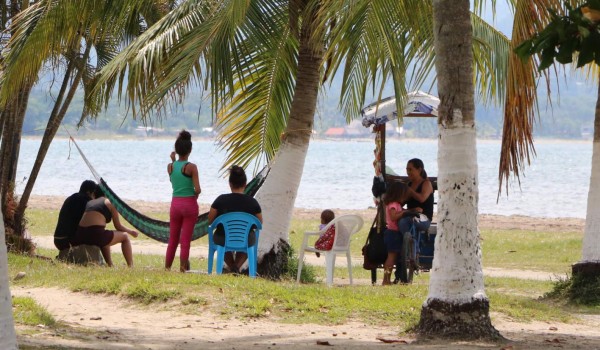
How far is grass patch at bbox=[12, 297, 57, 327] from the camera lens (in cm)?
747

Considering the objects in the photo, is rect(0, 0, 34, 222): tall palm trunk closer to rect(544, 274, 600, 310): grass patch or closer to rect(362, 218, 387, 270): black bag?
rect(362, 218, 387, 270): black bag

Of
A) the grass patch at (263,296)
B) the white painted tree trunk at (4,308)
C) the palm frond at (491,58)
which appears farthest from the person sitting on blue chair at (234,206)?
the white painted tree trunk at (4,308)

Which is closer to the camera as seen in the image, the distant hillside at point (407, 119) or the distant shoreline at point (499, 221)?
the distant shoreline at point (499, 221)

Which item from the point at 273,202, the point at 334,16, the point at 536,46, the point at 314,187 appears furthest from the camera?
the point at 314,187

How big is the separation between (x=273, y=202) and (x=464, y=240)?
159 inches

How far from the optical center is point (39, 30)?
11.4m

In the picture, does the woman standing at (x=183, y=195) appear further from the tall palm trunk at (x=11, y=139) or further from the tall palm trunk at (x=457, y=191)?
the tall palm trunk at (x=457, y=191)

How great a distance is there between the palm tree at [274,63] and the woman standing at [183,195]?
0.50 m

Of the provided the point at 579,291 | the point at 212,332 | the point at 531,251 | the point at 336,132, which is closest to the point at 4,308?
the point at 212,332

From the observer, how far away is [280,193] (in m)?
11.2

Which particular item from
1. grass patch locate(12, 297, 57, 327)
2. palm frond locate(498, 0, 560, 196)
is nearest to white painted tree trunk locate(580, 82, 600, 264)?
palm frond locate(498, 0, 560, 196)

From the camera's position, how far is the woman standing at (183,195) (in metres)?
10.0

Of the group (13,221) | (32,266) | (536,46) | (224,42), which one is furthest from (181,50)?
(536,46)

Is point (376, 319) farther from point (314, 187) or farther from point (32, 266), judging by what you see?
point (314, 187)
